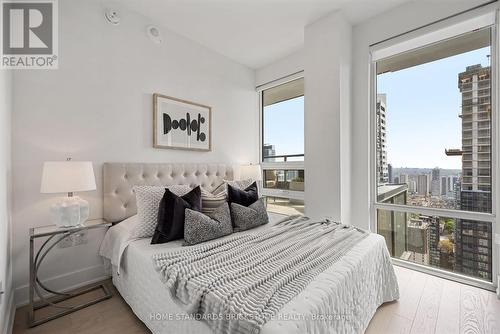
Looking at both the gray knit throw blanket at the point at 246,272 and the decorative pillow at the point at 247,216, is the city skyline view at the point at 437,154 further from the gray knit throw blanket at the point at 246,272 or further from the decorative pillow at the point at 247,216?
the decorative pillow at the point at 247,216

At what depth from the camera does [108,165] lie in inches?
86.5

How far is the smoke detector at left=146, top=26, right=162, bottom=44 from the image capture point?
2.55m

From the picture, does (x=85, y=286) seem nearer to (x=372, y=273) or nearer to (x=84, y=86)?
(x=84, y=86)

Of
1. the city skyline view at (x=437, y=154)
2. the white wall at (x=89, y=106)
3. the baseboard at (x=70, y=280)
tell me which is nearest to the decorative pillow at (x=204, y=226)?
the white wall at (x=89, y=106)

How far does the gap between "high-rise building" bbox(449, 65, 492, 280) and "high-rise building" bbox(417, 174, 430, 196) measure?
10.7 inches

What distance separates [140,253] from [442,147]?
3.03m

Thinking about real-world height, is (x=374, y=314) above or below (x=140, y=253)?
below

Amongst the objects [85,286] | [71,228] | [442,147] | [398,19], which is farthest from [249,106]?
[85,286]

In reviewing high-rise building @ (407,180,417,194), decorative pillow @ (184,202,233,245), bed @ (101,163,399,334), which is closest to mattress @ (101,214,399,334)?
bed @ (101,163,399,334)

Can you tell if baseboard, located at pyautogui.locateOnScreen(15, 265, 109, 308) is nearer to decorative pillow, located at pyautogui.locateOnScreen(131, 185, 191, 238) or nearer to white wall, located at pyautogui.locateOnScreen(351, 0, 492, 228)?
decorative pillow, located at pyautogui.locateOnScreen(131, 185, 191, 238)

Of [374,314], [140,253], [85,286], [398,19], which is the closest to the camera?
[140,253]

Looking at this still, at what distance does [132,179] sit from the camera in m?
2.32

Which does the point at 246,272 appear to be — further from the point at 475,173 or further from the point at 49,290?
the point at 475,173

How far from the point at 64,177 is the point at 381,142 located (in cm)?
324
